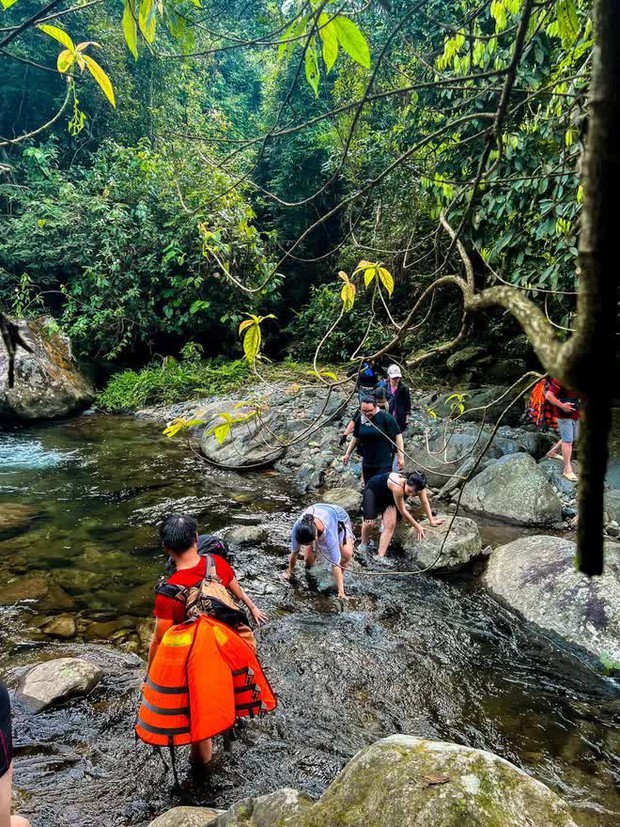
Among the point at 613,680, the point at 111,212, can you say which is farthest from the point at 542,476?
the point at 111,212

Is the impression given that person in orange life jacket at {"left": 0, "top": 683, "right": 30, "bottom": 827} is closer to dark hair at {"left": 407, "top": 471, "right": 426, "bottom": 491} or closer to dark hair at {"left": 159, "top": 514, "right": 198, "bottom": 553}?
dark hair at {"left": 159, "top": 514, "right": 198, "bottom": 553}

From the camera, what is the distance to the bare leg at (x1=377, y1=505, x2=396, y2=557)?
20.4 feet

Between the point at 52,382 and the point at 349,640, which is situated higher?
the point at 52,382

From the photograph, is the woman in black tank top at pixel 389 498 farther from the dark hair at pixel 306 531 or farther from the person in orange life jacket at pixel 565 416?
the person in orange life jacket at pixel 565 416

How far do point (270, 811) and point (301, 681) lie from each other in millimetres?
1815

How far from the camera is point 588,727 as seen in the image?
11.7 ft

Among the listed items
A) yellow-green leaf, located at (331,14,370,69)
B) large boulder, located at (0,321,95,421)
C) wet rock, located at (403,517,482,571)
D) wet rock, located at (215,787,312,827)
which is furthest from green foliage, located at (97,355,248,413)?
yellow-green leaf, located at (331,14,370,69)

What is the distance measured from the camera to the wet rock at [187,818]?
2.49 metres

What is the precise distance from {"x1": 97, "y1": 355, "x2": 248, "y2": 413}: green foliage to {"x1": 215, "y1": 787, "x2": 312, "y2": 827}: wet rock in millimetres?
12420

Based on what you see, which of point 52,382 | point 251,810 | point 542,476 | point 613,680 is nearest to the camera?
point 251,810

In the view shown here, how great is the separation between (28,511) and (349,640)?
17.6 ft

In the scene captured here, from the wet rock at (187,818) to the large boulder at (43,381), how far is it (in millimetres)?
11239

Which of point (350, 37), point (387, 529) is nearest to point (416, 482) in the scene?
point (387, 529)

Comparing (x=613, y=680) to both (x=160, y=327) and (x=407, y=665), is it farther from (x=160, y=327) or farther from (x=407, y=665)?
(x=160, y=327)
